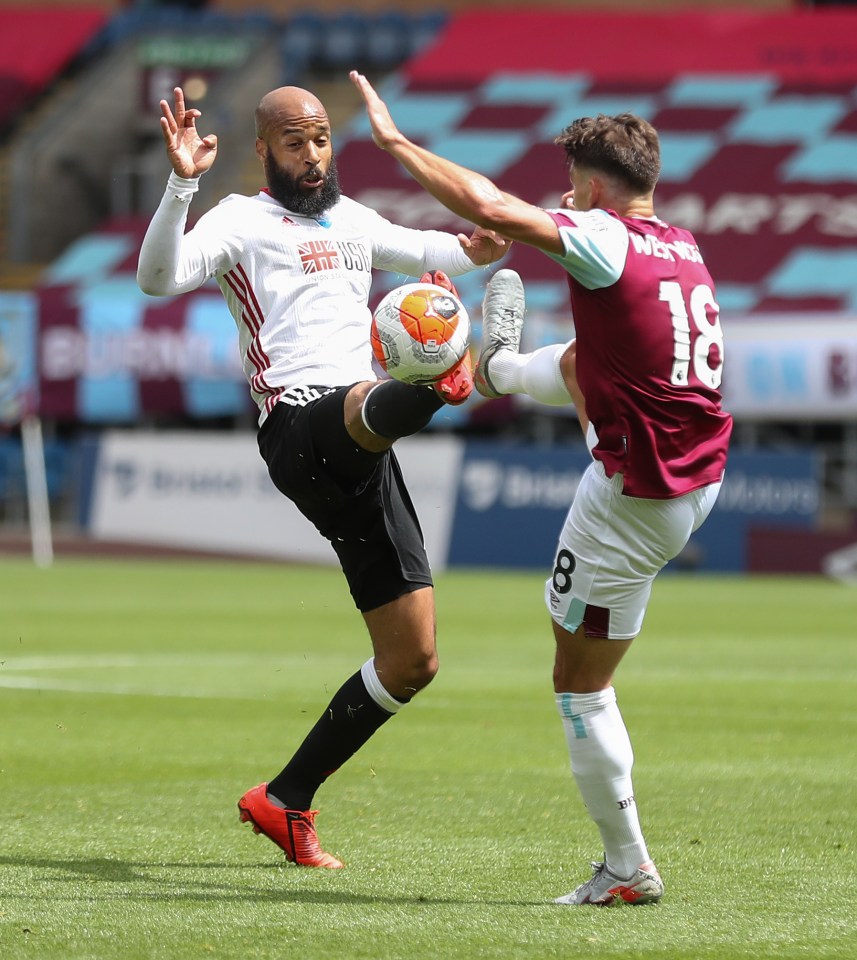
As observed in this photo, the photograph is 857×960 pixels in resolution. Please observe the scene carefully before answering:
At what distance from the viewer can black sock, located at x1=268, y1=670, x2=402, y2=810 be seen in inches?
241

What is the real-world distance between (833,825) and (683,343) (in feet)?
7.05

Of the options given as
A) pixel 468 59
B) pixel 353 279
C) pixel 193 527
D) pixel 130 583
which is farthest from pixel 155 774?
pixel 468 59

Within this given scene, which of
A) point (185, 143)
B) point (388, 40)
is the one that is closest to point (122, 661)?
point (185, 143)

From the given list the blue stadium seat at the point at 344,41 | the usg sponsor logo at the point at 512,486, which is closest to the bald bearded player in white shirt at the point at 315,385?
the usg sponsor logo at the point at 512,486

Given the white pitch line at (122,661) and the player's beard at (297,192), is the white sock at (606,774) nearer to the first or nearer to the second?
the player's beard at (297,192)

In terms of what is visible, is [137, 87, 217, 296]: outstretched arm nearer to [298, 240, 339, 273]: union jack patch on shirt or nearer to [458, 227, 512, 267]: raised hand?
[298, 240, 339, 273]: union jack patch on shirt

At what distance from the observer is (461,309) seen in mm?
5641

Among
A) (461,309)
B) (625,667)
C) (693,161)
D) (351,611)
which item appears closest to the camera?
(461,309)

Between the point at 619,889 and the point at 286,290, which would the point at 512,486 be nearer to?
the point at 286,290

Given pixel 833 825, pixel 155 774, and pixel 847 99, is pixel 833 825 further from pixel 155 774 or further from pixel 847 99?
pixel 847 99

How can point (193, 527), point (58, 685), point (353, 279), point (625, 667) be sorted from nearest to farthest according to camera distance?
point (353, 279)
point (58, 685)
point (625, 667)
point (193, 527)

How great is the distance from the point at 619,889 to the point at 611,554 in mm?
946

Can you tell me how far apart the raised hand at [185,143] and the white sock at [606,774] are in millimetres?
2014

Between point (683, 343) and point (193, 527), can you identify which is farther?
point (193, 527)
